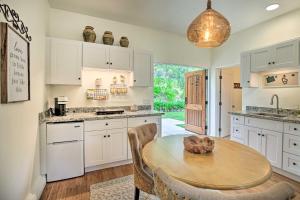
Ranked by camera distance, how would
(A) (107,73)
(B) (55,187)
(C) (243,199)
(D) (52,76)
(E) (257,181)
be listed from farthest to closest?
(A) (107,73)
(D) (52,76)
(B) (55,187)
(E) (257,181)
(C) (243,199)

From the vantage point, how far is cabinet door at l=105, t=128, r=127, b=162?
9.78ft

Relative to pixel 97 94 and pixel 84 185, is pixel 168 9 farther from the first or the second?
pixel 84 185

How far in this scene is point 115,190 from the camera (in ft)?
7.66

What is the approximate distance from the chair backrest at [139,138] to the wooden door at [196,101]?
3129 mm

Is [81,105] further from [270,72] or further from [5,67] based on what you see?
[270,72]

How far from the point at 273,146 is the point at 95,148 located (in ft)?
9.63

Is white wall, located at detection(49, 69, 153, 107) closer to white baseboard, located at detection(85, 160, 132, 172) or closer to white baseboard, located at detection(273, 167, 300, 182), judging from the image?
white baseboard, located at detection(85, 160, 132, 172)

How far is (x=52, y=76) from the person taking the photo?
2848mm

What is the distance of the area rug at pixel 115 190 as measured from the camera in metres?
2.18

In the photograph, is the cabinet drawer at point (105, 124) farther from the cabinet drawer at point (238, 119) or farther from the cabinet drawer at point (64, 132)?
the cabinet drawer at point (238, 119)

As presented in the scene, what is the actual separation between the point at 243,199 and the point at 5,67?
173cm

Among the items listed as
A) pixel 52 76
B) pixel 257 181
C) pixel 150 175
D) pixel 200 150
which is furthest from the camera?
pixel 52 76

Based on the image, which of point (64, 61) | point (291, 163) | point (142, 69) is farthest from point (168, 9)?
point (291, 163)

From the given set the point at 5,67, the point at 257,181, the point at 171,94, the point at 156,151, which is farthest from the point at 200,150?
the point at 171,94
